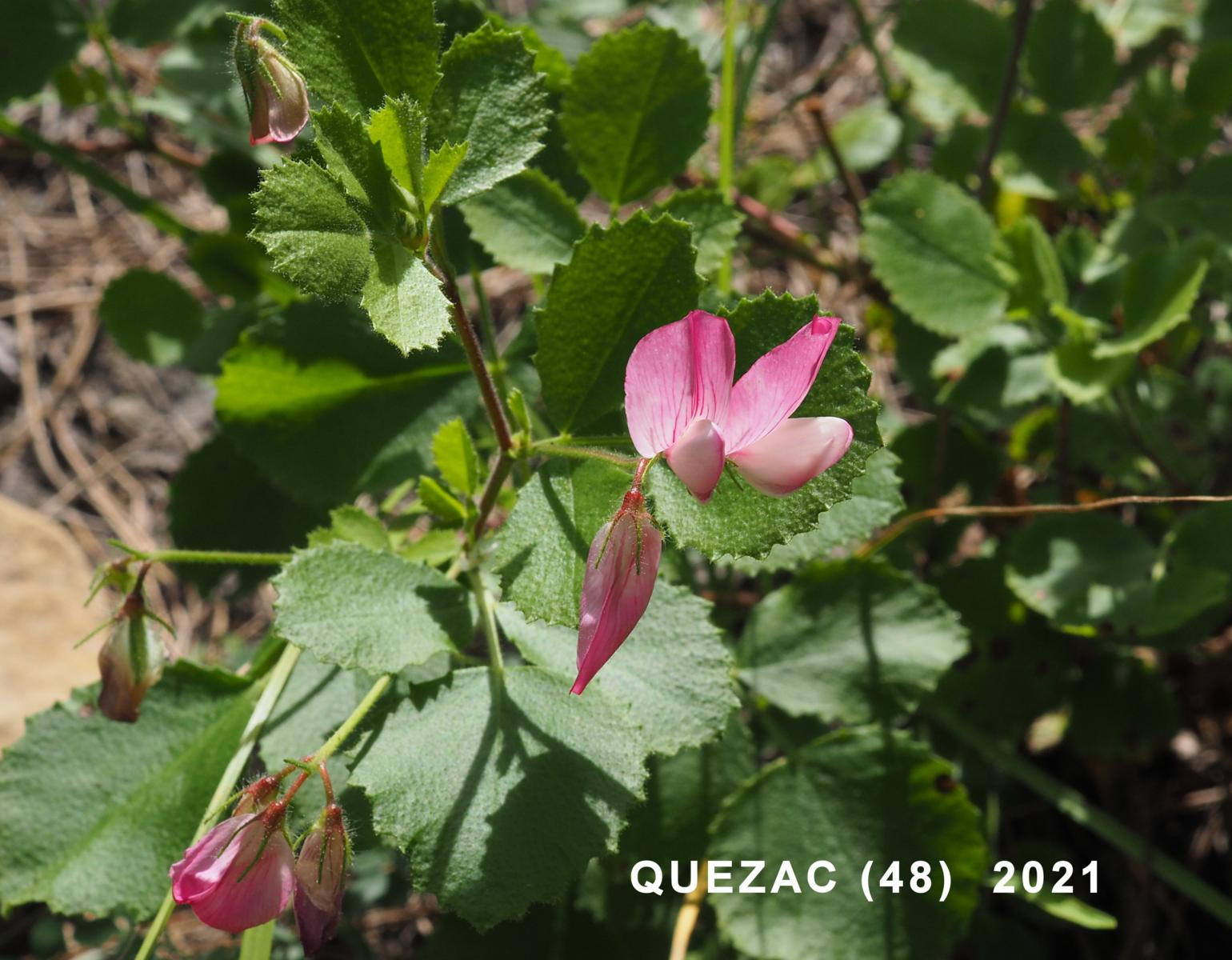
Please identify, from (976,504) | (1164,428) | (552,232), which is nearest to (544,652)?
(552,232)

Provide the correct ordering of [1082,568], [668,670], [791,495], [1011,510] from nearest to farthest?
1. [791,495]
2. [668,670]
3. [1011,510]
4. [1082,568]

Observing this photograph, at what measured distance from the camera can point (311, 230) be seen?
87 centimetres

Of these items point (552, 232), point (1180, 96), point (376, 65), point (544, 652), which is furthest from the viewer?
point (1180, 96)

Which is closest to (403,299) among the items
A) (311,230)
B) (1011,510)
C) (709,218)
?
(311,230)

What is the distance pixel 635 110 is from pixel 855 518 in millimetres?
535

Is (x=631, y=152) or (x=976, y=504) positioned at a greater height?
(x=631, y=152)

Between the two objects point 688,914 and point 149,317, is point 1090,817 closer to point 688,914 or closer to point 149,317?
point 688,914

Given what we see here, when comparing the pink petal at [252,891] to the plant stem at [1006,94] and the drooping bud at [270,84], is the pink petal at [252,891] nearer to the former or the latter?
the drooping bud at [270,84]

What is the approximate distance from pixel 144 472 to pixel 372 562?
178 cm

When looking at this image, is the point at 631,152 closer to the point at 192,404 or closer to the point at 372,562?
the point at 372,562

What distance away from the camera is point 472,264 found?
1447mm

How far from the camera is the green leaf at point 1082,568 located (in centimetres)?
161

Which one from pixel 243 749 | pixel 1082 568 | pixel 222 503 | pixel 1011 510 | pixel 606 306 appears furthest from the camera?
pixel 222 503

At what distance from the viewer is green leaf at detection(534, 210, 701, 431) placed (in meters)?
0.99
